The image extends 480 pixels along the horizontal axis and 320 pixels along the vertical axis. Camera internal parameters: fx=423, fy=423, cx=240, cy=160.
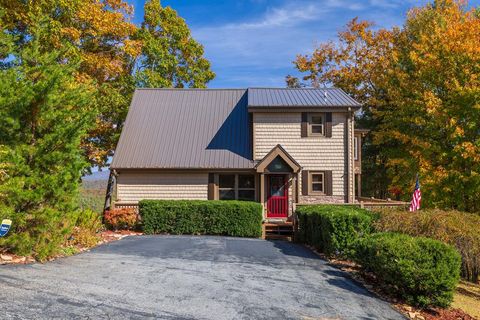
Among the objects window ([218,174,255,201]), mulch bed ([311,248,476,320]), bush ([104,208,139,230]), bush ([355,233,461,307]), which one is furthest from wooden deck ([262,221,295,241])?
bush ([355,233,461,307])

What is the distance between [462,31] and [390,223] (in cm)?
1687

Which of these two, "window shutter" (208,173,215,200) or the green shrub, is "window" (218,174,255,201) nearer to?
"window shutter" (208,173,215,200)

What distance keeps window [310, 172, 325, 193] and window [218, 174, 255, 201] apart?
9.56ft

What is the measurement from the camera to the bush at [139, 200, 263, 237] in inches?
665

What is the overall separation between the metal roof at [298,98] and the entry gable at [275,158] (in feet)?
7.87

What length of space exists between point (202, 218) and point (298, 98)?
28.5ft

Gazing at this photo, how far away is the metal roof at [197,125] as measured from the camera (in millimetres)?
20438

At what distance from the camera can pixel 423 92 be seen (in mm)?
24891

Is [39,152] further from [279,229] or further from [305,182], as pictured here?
[305,182]

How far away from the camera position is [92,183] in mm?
49125

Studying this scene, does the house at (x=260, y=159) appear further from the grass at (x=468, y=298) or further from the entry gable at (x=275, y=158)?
the grass at (x=468, y=298)

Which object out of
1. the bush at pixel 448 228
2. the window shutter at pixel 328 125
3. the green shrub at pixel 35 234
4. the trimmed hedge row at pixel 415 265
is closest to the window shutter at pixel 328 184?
the window shutter at pixel 328 125

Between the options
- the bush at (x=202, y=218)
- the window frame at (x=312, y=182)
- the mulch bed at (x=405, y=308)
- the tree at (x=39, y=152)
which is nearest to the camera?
the mulch bed at (x=405, y=308)

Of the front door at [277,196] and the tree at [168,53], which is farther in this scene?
the tree at [168,53]
